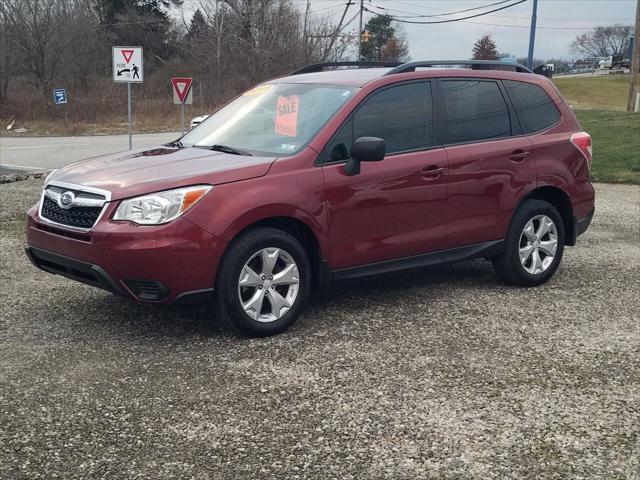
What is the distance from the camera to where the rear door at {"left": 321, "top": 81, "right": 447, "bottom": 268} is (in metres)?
5.11

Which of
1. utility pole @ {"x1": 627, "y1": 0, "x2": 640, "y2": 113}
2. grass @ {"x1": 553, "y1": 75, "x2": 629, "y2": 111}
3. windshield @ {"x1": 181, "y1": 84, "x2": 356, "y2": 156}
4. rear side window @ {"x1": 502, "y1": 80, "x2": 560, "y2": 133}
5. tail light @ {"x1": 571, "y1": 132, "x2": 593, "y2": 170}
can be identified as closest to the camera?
windshield @ {"x1": 181, "y1": 84, "x2": 356, "y2": 156}

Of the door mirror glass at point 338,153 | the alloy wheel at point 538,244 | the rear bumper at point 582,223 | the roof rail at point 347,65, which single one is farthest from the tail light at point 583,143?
the door mirror glass at point 338,153

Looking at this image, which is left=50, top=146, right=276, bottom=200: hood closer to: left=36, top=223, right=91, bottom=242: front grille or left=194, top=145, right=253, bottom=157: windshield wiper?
left=194, top=145, right=253, bottom=157: windshield wiper

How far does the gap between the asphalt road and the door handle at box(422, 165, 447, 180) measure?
9.59 m

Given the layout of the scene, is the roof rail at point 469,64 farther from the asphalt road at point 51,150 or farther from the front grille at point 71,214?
the asphalt road at point 51,150

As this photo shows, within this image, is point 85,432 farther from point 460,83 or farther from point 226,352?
point 460,83

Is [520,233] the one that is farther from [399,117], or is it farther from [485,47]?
[485,47]

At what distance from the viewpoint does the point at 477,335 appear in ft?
16.7

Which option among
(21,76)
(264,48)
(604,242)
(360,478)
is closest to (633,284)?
(604,242)

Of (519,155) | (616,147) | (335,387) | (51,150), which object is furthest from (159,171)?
(51,150)

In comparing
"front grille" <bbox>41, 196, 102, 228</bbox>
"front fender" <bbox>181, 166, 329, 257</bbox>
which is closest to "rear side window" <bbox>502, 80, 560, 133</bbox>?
"front fender" <bbox>181, 166, 329, 257</bbox>

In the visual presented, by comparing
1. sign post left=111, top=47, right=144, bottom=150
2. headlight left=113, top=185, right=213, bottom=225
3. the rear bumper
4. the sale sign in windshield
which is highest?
sign post left=111, top=47, right=144, bottom=150

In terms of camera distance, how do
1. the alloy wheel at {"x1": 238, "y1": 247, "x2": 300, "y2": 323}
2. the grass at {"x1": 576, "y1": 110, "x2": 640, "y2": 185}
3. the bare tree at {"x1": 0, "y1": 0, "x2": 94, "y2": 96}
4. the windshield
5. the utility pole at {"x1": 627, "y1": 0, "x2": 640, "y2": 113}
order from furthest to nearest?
the bare tree at {"x1": 0, "y1": 0, "x2": 94, "y2": 96}, the utility pole at {"x1": 627, "y1": 0, "x2": 640, "y2": 113}, the grass at {"x1": 576, "y1": 110, "x2": 640, "y2": 185}, the windshield, the alloy wheel at {"x1": 238, "y1": 247, "x2": 300, "y2": 323}

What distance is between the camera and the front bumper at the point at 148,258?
14.4 feet
